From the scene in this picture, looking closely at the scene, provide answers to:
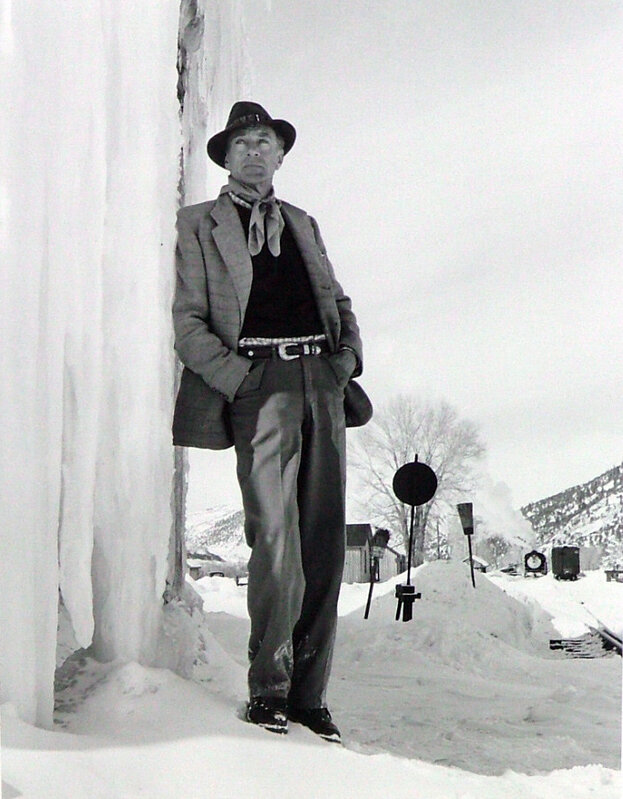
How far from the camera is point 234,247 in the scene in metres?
1.70

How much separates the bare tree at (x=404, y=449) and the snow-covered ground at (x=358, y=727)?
0.28 m

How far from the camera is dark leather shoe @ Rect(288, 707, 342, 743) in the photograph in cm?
165

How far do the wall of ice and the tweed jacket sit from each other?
2.6 inches

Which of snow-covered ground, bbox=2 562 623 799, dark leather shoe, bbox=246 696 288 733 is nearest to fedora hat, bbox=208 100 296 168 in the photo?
snow-covered ground, bbox=2 562 623 799

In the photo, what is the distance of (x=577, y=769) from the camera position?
5.40ft

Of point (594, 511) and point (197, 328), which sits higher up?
point (197, 328)

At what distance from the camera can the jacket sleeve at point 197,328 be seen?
163 cm

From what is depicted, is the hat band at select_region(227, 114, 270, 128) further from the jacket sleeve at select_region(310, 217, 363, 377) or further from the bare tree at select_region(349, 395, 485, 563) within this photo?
the bare tree at select_region(349, 395, 485, 563)

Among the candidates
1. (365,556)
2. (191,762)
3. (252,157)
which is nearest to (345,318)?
(252,157)

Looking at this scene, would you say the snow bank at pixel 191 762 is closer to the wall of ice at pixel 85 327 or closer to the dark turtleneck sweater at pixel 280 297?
the wall of ice at pixel 85 327

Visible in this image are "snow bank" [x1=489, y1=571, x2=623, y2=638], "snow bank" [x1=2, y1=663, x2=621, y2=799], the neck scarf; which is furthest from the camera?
"snow bank" [x1=489, y1=571, x2=623, y2=638]

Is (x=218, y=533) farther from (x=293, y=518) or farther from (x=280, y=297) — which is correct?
(x=280, y=297)

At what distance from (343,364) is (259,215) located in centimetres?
36

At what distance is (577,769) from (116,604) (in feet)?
3.24
